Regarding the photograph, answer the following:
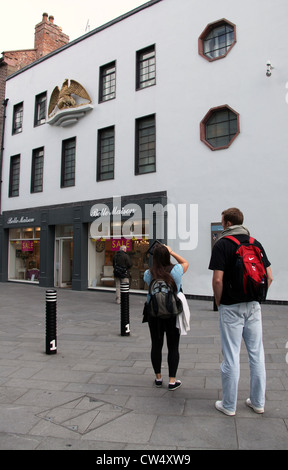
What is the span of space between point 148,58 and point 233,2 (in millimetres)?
3470

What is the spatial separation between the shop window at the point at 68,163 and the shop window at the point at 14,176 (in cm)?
355

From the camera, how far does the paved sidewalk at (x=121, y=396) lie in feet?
9.18

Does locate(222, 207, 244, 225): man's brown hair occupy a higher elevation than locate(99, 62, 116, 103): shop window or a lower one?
lower

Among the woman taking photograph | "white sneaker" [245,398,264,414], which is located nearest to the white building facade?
the woman taking photograph

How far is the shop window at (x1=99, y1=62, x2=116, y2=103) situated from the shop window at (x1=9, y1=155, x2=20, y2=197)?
20.1 feet

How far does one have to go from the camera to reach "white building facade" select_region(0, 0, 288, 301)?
10414mm

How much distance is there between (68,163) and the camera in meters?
15.4

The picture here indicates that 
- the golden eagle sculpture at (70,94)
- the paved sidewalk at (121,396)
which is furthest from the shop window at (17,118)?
the paved sidewalk at (121,396)

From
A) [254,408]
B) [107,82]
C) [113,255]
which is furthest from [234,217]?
[107,82]

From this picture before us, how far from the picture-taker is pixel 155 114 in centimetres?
1258

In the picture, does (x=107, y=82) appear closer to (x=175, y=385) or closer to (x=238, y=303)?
(x=175, y=385)

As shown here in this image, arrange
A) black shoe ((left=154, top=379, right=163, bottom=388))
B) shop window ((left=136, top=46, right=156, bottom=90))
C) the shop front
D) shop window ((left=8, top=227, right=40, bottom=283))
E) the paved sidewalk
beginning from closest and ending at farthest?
the paved sidewalk < black shoe ((left=154, top=379, right=163, bottom=388)) < the shop front < shop window ((left=136, top=46, right=156, bottom=90)) < shop window ((left=8, top=227, right=40, bottom=283))

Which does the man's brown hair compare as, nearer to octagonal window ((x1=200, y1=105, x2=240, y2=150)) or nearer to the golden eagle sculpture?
octagonal window ((x1=200, y1=105, x2=240, y2=150))
